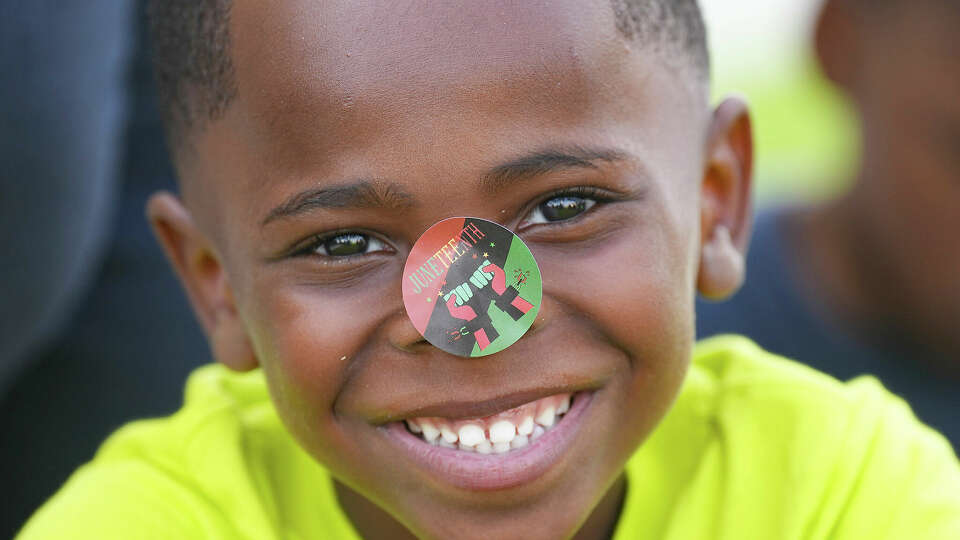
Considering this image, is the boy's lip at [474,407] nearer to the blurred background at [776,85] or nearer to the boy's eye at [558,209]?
the boy's eye at [558,209]

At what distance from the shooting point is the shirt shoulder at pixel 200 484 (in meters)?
1.95

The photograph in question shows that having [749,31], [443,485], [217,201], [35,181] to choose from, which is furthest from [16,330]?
[749,31]

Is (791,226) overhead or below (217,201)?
below

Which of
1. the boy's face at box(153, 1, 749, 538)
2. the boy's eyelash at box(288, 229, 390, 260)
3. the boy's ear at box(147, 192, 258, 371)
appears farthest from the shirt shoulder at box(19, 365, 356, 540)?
the boy's eyelash at box(288, 229, 390, 260)

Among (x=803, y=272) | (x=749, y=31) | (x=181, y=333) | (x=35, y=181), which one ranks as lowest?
(x=749, y=31)

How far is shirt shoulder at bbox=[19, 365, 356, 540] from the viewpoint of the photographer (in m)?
1.95

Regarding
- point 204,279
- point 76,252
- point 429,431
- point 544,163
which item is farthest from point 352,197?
point 76,252

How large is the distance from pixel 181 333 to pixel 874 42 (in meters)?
2.20

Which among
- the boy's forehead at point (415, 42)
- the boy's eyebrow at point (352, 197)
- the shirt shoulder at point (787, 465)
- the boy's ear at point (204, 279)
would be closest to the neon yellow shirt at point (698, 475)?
the shirt shoulder at point (787, 465)

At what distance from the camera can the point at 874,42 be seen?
3277 millimetres

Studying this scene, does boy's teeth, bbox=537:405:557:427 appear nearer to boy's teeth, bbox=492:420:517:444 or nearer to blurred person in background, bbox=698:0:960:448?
boy's teeth, bbox=492:420:517:444

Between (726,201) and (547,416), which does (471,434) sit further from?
(726,201)

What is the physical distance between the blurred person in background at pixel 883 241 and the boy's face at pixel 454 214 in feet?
4.98

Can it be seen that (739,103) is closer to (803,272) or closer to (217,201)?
(217,201)
